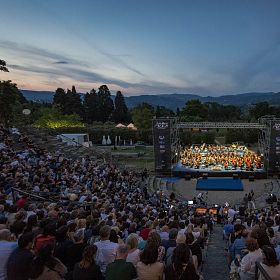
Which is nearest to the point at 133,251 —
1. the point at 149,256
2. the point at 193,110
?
the point at 149,256

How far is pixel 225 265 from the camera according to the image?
8.55 meters

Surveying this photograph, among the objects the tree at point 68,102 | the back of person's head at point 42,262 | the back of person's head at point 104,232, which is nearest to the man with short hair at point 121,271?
the back of person's head at point 42,262

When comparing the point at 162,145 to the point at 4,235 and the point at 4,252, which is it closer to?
the point at 4,235

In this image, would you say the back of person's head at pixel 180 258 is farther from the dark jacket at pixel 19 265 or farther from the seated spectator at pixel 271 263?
the dark jacket at pixel 19 265

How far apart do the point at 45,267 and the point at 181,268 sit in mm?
1631

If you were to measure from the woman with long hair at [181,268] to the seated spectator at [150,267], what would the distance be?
0.56 feet

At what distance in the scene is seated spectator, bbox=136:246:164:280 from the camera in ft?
14.4

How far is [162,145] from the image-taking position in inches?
1369

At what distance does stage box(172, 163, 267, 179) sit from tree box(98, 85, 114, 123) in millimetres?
58413

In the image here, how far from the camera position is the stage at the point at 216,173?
3409cm

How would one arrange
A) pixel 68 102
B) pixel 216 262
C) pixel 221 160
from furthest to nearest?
pixel 68 102, pixel 221 160, pixel 216 262

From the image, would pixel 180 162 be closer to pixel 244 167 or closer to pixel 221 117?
pixel 244 167

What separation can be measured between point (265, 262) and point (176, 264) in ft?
3.59

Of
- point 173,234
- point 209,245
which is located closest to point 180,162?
point 209,245
